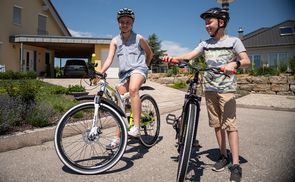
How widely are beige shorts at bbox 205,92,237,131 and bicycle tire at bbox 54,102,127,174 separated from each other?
1072mm

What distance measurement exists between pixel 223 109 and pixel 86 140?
5.31ft

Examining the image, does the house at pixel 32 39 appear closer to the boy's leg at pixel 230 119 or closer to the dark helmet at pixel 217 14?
the dark helmet at pixel 217 14

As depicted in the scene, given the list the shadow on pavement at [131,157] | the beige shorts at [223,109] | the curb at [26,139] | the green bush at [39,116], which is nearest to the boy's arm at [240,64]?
the beige shorts at [223,109]

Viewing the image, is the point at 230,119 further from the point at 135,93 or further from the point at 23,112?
the point at 23,112

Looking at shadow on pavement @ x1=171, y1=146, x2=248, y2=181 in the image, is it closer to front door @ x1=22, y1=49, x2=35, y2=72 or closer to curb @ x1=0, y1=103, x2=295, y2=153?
curb @ x1=0, y1=103, x2=295, y2=153

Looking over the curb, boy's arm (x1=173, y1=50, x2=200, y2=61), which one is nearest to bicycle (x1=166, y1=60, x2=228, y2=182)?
boy's arm (x1=173, y1=50, x2=200, y2=61)

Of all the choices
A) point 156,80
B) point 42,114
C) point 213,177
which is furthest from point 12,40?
point 213,177

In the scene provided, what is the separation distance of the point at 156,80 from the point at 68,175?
54.9ft

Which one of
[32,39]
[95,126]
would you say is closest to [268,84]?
[95,126]

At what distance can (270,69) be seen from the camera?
17.2m

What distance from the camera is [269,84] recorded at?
15781 mm

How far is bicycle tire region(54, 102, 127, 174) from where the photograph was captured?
333cm

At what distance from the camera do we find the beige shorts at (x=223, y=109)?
3.44 m

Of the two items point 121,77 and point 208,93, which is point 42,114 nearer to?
point 121,77
